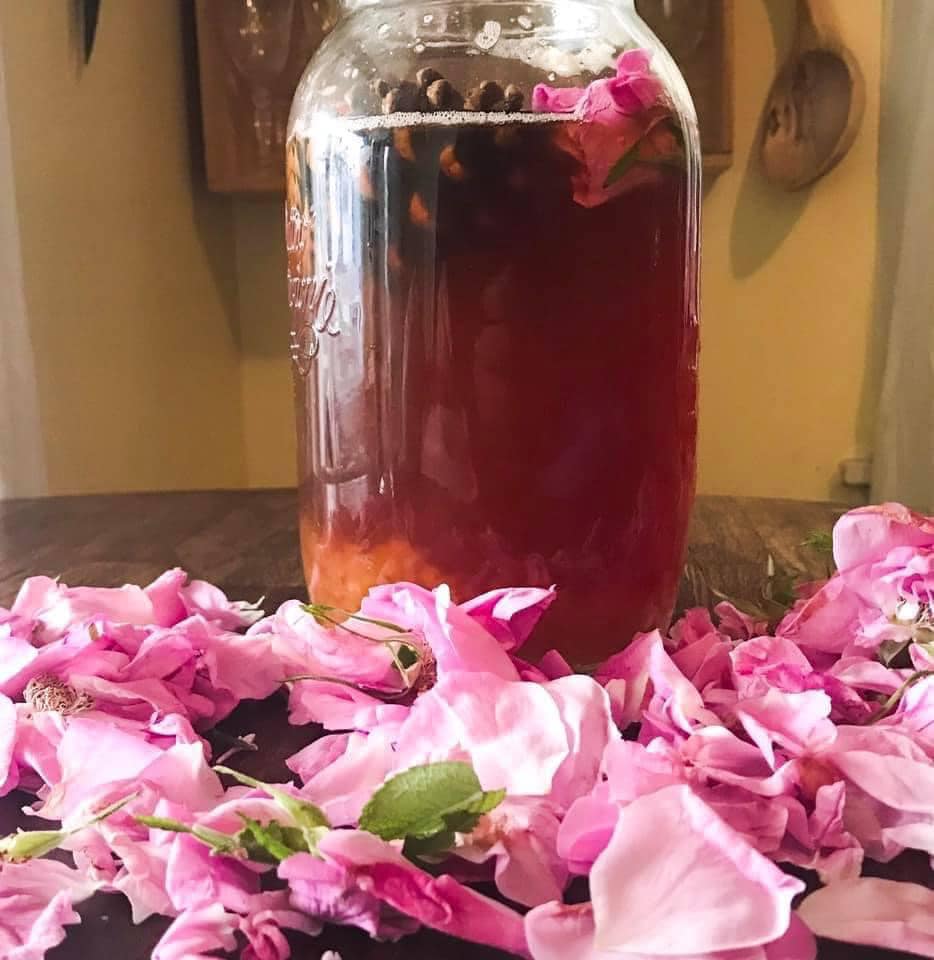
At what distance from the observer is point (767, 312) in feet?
5.65

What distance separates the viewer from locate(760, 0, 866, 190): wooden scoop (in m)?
1.62

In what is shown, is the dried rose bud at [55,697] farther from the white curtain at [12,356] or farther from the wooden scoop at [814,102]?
the wooden scoop at [814,102]

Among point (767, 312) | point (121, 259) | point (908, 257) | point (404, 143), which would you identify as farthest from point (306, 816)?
point (767, 312)

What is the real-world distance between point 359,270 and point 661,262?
0.12 m

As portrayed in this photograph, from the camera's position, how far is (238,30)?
1562 millimetres

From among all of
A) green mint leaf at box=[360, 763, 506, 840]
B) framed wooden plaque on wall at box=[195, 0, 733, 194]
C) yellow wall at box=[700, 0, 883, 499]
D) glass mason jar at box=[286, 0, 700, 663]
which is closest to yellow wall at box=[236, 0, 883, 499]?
yellow wall at box=[700, 0, 883, 499]

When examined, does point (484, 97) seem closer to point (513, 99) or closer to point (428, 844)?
point (513, 99)

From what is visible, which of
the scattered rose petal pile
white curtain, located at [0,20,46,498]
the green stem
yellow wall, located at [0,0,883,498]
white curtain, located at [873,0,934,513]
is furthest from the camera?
white curtain, located at [873,0,934,513]

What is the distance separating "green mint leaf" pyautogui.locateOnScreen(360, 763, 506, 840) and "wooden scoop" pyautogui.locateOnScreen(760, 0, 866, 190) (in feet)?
5.11

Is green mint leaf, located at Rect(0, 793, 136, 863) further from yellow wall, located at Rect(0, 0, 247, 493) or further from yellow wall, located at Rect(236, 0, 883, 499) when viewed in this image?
yellow wall, located at Rect(236, 0, 883, 499)

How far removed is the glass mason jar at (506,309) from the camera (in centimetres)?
42

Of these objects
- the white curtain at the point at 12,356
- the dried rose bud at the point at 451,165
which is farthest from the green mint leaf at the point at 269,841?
the white curtain at the point at 12,356

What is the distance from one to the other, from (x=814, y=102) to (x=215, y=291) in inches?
37.0

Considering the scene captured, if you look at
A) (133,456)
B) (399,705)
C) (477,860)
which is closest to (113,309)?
(133,456)
